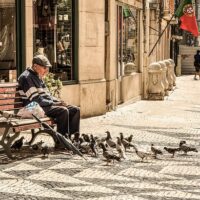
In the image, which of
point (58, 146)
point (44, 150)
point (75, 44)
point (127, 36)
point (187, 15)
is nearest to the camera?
point (44, 150)

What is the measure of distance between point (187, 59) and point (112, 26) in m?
37.2

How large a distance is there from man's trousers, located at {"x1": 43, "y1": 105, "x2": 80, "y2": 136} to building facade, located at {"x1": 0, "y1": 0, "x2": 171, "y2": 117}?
123 inches

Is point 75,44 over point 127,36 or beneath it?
beneath

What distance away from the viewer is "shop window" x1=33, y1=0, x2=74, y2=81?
525 inches

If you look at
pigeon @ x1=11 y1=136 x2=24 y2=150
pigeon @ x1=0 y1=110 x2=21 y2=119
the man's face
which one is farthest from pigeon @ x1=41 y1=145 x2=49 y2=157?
the man's face

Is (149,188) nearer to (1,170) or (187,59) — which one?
(1,170)

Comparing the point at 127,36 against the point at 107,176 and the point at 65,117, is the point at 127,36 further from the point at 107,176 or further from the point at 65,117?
the point at 107,176

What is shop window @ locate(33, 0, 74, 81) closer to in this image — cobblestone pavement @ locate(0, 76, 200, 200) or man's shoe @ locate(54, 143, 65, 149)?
cobblestone pavement @ locate(0, 76, 200, 200)

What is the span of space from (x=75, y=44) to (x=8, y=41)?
7.37 feet

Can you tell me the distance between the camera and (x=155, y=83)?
21109 mm

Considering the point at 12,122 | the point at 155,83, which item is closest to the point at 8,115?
the point at 12,122

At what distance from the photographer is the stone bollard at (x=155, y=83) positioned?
2091 cm

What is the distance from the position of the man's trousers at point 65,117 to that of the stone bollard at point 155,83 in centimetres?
1179

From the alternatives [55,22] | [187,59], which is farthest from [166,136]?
[187,59]
